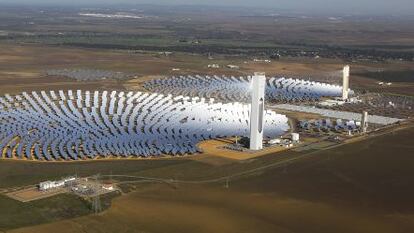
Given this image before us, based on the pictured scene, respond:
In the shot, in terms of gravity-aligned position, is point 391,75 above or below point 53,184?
below

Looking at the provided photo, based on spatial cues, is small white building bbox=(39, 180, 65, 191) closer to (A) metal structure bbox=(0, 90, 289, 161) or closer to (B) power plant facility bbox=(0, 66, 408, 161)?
(B) power plant facility bbox=(0, 66, 408, 161)

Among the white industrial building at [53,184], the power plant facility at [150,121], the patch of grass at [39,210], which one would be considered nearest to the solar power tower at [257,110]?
the power plant facility at [150,121]

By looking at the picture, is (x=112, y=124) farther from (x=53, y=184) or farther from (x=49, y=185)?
(x=49, y=185)

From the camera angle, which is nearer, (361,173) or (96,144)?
(361,173)

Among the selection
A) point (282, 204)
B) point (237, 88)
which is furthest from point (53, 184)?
point (237, 88)

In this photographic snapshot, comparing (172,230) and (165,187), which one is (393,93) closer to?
(165,187)

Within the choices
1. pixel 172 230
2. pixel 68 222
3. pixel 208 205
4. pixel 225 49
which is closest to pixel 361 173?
pixel 208 205
